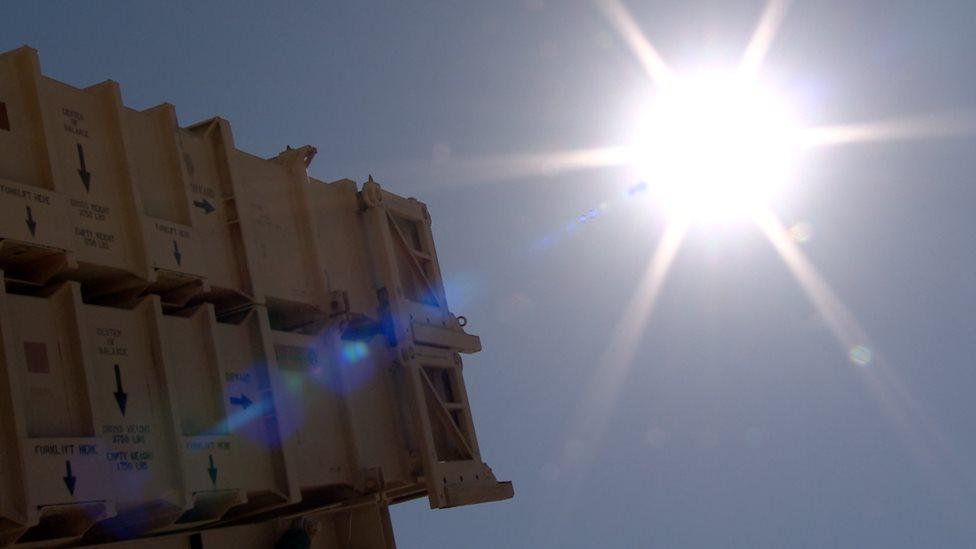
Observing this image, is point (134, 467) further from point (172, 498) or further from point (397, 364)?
point (397, 364)

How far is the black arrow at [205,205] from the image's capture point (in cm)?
794

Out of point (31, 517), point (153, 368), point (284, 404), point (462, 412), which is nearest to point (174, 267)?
point (153, 368)

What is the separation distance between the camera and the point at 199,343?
7.52 metres

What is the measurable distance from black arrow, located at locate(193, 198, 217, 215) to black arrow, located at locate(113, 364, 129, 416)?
1.59 m

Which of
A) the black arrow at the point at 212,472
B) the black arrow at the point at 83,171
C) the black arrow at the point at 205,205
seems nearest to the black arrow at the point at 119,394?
the black arrow at the point at 212,472

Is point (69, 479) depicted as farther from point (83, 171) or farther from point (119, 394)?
point (83, 171)

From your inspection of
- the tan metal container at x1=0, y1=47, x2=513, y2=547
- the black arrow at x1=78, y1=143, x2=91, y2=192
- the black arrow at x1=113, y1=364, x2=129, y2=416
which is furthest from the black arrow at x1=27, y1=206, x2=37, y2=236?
the black arrow at x1=113, y1=364, x2=129, y2=416

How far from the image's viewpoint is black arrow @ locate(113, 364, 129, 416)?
6660 mm

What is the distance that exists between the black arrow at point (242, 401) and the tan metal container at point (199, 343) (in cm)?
1

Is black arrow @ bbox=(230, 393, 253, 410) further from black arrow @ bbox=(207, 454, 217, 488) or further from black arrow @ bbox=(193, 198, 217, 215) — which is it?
black arrow @ bbox=(193, 198, 217, 215)

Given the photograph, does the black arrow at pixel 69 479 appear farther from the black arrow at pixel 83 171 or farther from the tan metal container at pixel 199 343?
the black arrow at pixel 83 171

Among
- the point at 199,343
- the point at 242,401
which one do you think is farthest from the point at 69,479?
the point at 242,401

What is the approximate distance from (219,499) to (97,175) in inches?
85.9

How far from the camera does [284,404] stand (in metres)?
8.08
